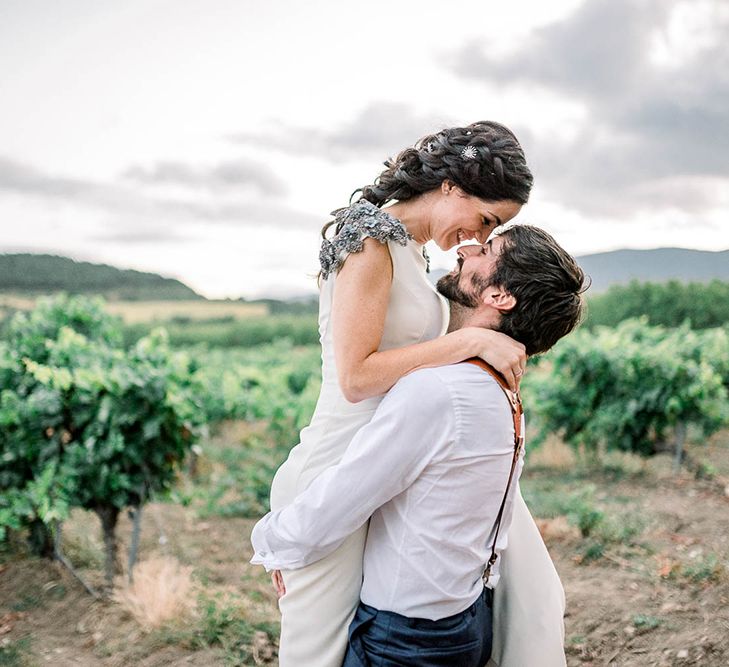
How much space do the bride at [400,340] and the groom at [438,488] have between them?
0.32 ft

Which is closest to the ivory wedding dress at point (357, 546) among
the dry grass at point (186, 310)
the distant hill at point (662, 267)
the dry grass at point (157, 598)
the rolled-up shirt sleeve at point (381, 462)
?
the rolled-up shirt sleeve at point (381, 462)

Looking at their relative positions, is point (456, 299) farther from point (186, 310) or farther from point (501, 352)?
point (186, 310)

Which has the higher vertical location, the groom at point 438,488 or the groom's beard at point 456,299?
the groom's beard at point 456,299

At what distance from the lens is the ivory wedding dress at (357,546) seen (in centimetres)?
233

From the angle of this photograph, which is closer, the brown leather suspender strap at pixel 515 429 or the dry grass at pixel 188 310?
the brown leather suspender strap at pixel 515 429

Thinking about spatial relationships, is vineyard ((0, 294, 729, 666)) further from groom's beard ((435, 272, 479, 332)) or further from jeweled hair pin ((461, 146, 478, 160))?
jeweled hair pin ((461, 146, 478, 160))

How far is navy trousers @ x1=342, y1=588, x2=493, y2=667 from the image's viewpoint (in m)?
2.20

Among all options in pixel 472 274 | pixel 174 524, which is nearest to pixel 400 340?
pixel 472 274

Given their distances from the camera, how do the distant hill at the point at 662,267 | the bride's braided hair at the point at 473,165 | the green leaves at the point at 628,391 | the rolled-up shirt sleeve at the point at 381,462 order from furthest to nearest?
1. the distant hill at the point at 662,267
2. the green leaves at the point at 628,391
3. the bride's braided hair at the point at 473,165
4. the rolled-up shirt sleeve at the point at 381,462

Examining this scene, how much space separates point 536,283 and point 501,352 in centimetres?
24

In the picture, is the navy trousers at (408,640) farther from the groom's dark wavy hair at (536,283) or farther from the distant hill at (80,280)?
the distant hill at (80,280)

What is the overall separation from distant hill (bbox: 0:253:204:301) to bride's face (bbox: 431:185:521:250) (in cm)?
3621

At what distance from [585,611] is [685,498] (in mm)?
4402

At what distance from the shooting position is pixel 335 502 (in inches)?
82.8
